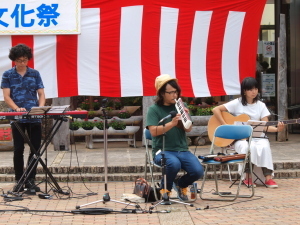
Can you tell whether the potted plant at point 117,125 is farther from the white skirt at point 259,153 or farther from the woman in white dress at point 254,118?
the white skirt at point 259,153

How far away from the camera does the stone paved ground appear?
21.0ft

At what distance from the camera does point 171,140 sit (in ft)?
24.5

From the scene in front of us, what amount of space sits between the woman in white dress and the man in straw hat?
48.3 inches

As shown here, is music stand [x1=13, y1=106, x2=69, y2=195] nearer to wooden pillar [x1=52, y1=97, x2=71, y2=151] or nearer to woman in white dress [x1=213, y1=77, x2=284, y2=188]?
woman in white dress [x1=213, y1=77, x2=284, y2=188]

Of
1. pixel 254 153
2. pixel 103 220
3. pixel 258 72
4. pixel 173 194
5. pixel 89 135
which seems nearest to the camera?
pixel 103 220

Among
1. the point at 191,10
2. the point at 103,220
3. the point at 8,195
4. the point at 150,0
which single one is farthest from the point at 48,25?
the point at 103,220

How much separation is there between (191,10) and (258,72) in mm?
3658

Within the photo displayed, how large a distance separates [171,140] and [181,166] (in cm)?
32

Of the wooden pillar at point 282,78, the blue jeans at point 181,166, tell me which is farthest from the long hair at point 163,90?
the wooden pillar at point 282,78

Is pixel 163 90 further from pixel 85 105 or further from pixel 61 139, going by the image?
pixel 85 105

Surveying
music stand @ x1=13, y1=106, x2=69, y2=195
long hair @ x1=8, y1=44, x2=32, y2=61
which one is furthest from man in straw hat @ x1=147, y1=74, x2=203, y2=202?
long hair @ x1=8, y1=44, x2=32, y2=61

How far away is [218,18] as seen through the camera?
34.0 ft

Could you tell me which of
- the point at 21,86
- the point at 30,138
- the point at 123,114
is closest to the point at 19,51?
the point at 21,86

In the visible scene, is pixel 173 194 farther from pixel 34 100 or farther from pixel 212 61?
pixel 212 61
